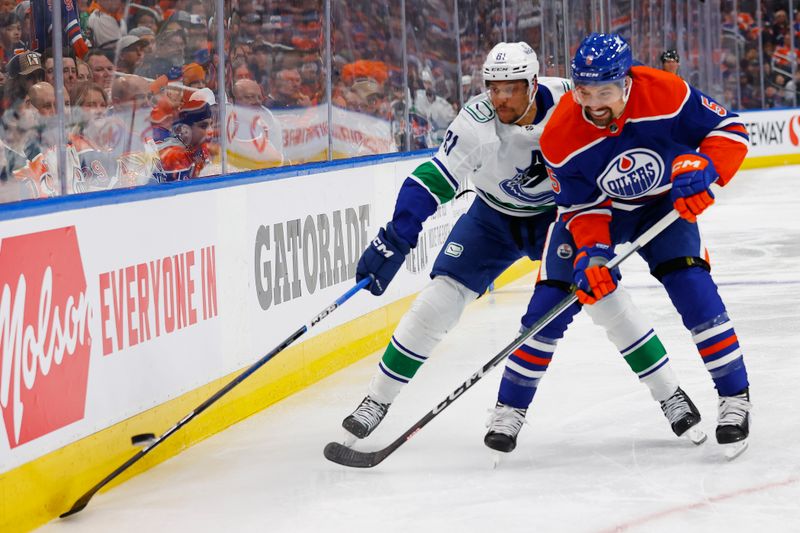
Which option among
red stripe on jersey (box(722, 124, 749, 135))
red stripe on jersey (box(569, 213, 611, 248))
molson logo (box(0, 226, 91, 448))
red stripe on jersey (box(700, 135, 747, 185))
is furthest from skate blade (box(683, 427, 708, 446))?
molson logo (box(0, 226, 91, 448))

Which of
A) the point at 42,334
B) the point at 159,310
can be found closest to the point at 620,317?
the point at 159,310

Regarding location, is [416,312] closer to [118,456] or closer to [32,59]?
[118,456]

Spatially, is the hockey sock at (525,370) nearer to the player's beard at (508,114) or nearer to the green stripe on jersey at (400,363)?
the green stripe on jersey at (400,363)

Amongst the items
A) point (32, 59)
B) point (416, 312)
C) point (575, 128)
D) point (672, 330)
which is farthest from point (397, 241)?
point (672, 330)

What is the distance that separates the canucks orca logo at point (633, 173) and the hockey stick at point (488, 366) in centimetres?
10

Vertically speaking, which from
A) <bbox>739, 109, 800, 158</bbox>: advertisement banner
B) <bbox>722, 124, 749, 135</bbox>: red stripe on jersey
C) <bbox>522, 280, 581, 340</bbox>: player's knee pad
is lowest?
<bbox>739, 109, 800, 158</bbox>: advertisement banner

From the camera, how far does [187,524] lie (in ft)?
9.62

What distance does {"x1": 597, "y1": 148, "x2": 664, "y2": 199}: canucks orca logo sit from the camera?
3.25 meters

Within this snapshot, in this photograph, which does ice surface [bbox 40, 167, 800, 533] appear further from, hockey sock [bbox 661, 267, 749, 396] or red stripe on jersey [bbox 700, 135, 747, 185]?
red stripe on jersey [bbox 700, 135, 747, 185]

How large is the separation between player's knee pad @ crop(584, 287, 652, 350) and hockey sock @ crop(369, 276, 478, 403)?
40 centimetres

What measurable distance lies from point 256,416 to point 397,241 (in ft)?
3.37

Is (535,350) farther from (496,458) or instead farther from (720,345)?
(720,345)

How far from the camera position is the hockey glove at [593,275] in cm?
320

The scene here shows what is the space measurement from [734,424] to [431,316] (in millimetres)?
882
